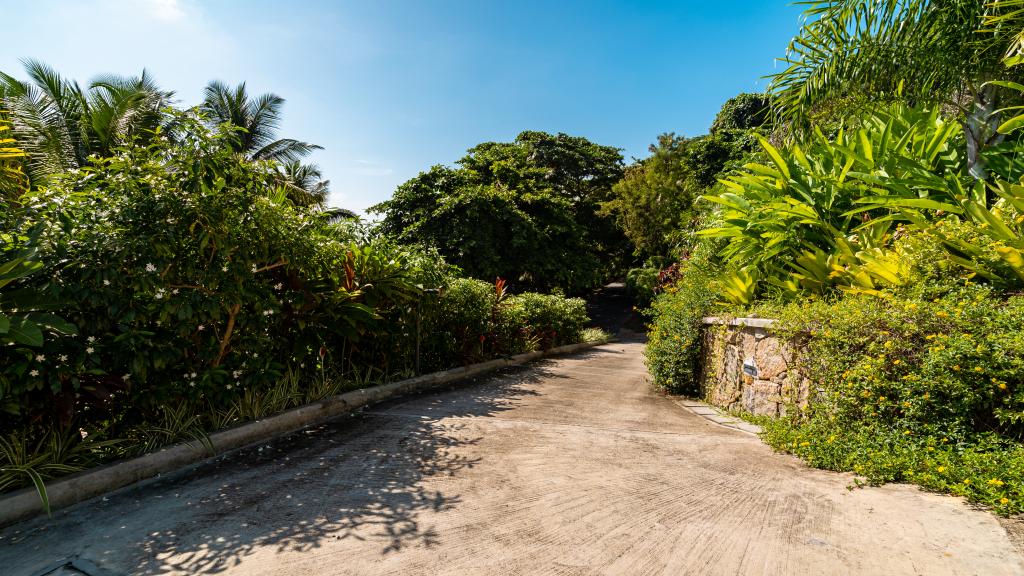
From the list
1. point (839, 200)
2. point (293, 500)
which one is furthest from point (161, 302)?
point (839, 200)

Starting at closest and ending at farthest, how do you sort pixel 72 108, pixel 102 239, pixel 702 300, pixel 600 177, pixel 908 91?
pixel 102 239
pixel 908 91
pixel 702 300
pixel 72 108
pixel 600 177

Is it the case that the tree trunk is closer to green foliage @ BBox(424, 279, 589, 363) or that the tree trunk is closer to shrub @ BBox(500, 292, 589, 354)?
green foliage @ BBox(424, 279, 589, 363)

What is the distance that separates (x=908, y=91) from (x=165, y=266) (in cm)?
Result: 842

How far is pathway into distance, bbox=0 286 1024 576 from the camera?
7.77ft

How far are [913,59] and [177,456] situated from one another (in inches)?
339

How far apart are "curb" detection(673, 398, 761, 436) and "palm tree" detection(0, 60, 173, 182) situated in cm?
1725

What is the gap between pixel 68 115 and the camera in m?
16.3

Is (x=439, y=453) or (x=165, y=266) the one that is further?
(x=439, y=453)

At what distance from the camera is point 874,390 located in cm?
359

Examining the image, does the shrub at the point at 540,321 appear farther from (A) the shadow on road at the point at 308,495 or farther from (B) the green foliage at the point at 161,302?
(A) the shadow on road at the point at 308,495

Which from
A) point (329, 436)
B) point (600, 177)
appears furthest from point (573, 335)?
point (600, 177)

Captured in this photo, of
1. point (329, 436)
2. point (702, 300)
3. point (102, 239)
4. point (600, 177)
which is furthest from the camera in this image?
point (600, 177)

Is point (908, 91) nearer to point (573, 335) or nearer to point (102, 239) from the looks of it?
point (102, 239)

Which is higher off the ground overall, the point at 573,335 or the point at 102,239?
the point at 102,239
